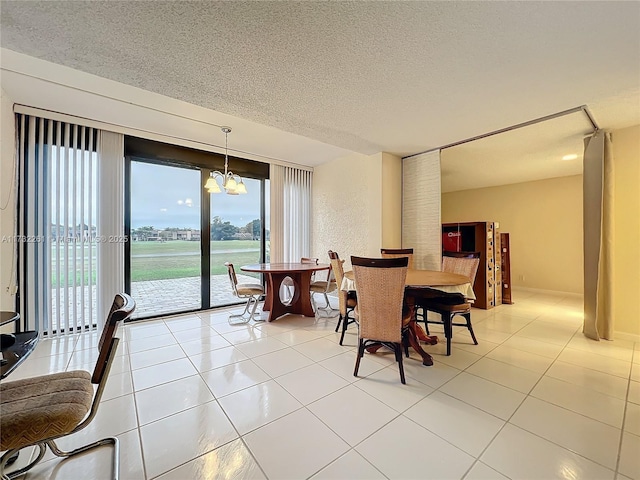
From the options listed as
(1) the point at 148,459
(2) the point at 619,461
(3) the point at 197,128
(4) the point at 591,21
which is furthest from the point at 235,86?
(2) the point at 619,461

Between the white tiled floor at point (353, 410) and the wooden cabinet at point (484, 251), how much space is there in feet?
4.58

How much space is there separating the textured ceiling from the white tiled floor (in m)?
2.51

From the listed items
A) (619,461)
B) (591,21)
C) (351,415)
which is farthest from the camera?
(351,415)

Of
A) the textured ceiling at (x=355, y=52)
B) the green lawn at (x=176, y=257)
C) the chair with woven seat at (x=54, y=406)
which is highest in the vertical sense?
the textured ceiling at (x=355, y=52)

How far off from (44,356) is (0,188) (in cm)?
172

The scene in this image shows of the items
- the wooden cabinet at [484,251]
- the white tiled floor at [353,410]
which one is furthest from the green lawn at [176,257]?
the wooden cabinet at [484,251]

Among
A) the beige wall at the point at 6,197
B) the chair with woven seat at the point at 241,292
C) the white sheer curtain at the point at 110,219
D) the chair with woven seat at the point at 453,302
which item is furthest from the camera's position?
the chair with woven seat at the point at 241,292

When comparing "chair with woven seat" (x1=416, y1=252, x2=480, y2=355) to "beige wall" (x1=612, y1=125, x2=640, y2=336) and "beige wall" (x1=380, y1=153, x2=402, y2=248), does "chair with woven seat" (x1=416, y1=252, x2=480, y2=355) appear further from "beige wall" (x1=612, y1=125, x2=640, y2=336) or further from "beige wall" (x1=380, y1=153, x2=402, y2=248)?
"beige wall" (x1=612, y1=125, x2=640, y2=336)

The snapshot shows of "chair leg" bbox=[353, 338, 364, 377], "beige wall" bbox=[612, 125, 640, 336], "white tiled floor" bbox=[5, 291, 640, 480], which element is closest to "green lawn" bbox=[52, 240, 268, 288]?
"white tiled floor" bbox=[5, 291, 640, 480]

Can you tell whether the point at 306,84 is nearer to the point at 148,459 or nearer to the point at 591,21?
the point at 591,21

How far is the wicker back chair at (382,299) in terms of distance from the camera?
2.08 meters

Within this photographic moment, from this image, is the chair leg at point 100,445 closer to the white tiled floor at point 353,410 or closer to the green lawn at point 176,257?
the white tiled floor at point 353,410

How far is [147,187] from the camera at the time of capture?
12.8ft

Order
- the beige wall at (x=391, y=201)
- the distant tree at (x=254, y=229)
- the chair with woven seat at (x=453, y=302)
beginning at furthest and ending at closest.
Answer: the distant tree at (x=254, y=229), the beige wall at (x=391, y=201), the chair with woven seat at (x=453, y=302)
